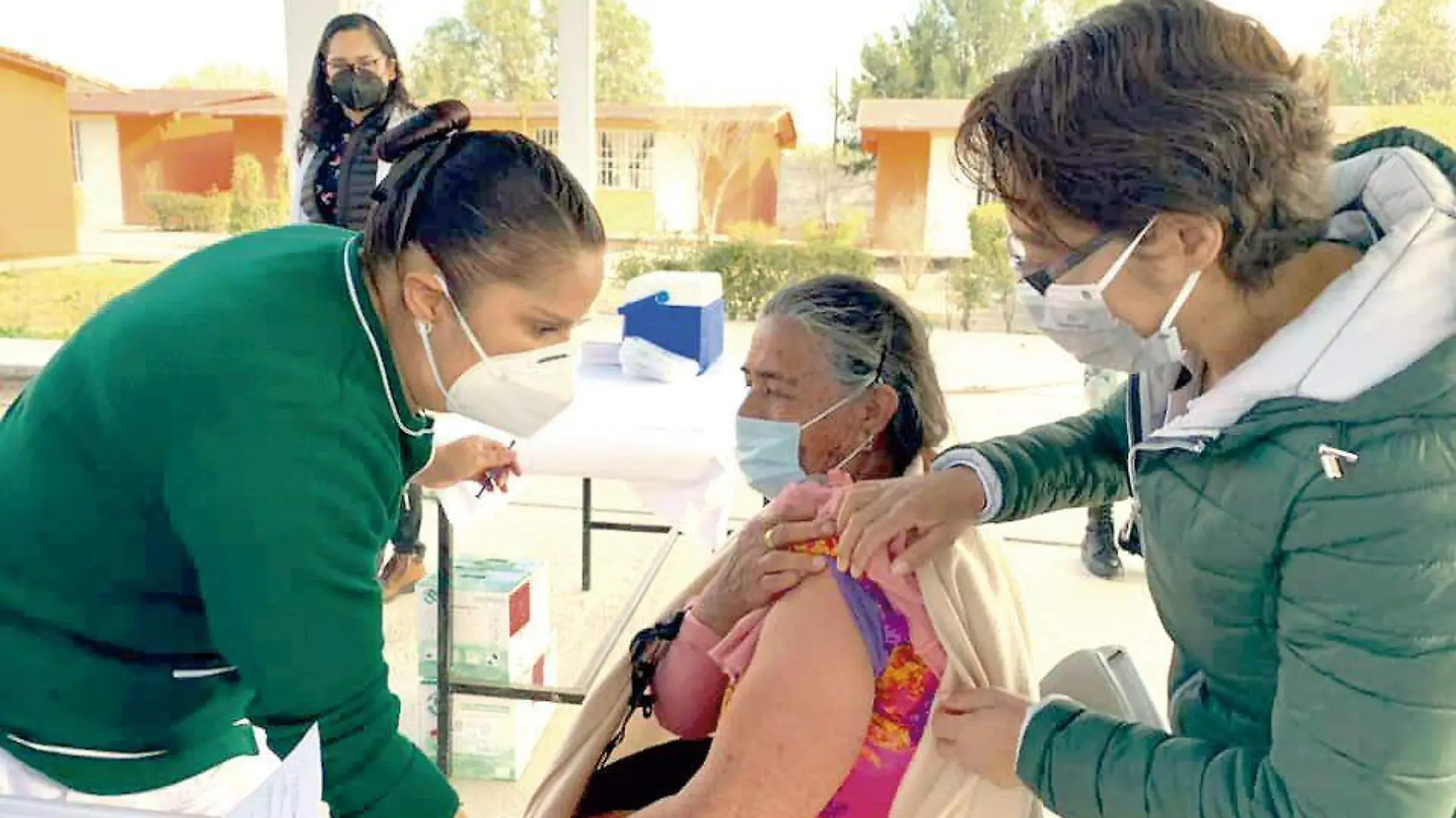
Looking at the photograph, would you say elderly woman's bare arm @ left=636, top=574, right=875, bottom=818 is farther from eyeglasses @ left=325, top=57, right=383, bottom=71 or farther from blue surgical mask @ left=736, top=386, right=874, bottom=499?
eyeglasses @ left=325, top=57, right=383, bottom=71

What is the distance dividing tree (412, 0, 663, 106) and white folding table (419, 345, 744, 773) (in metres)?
3.94

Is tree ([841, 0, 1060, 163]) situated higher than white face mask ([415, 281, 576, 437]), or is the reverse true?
tree ([841, 0, 1060, 163])

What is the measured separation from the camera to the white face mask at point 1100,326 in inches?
37.8

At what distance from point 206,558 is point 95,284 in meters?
8.32

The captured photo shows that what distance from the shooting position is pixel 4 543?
103cm

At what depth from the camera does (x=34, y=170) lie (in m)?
8.37

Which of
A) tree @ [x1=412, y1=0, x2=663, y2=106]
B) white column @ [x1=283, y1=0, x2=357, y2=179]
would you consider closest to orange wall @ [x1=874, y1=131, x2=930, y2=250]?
tree @ [x1=412, y1=0, x2=663, y2=106]

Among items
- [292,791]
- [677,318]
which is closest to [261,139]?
[677,318]

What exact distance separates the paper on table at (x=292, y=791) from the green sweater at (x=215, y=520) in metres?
0.23

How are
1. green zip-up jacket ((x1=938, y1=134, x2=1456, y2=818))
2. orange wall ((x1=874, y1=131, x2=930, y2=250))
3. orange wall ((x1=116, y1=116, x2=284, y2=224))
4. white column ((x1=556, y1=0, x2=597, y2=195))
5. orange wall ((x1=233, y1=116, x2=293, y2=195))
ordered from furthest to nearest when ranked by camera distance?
1. orange wall ((x1=116, y1=116, x2=284, y2=224))
2. orange wall ((x1=233, y1=116, x2=293, y2=195))
3. orange wall ((x1=874, y1=131, x2=930, y2=250))
4. white column ((x1=556, y1=0, x2=597, y2=195))
5. green zip-up jacket ((x1=938, y1=134, x2=1456, y2=818))

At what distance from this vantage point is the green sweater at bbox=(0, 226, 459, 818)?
899mm

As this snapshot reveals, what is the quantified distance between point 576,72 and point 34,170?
227 inches

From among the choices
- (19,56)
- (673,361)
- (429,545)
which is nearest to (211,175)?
(19,56)

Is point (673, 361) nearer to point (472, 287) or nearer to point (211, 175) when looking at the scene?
point (472, 287)
